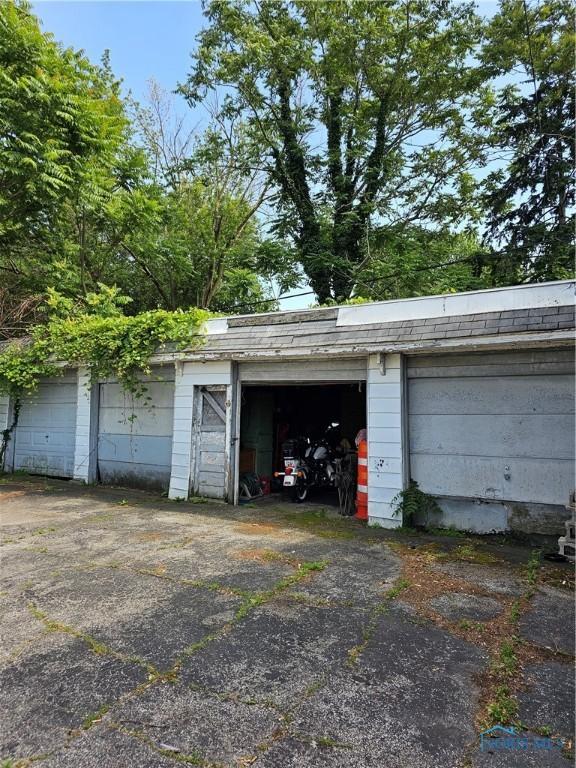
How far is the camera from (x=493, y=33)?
41.0 feet

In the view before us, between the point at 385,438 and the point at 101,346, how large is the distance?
5.27 meters

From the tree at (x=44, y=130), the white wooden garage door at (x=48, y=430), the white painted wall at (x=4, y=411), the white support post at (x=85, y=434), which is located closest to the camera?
the tree at (x=44, y=130)

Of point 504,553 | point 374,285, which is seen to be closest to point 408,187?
point 374,285

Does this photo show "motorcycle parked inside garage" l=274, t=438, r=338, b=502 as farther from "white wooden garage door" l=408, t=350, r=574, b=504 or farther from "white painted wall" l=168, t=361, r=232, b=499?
"white wooden garage door" l=408, t=350, r=574, b=504

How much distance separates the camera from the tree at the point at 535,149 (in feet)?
36.6

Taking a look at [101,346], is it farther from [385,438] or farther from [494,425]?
[494,425]

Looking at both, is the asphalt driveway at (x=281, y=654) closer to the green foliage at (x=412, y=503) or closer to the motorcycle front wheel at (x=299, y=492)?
the green foliage at (x=412, y=503)

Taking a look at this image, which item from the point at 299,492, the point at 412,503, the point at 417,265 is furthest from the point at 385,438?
the point at 417,265

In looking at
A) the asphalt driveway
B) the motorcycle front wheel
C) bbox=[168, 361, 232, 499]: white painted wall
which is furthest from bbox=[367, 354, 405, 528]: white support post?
bbox=[168, 361, 232, 499]: white painted wall

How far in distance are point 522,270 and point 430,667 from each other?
11.6 metres

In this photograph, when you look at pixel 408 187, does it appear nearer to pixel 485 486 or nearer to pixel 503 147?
pixel 503 147

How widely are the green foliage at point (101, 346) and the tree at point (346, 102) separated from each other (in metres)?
7.96

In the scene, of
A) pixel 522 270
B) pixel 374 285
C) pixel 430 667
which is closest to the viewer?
pixel 430 667

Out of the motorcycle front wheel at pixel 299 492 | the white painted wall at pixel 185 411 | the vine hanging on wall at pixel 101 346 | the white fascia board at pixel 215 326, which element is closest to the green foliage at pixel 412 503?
the motorcycle front wheel at pixel 299 492
